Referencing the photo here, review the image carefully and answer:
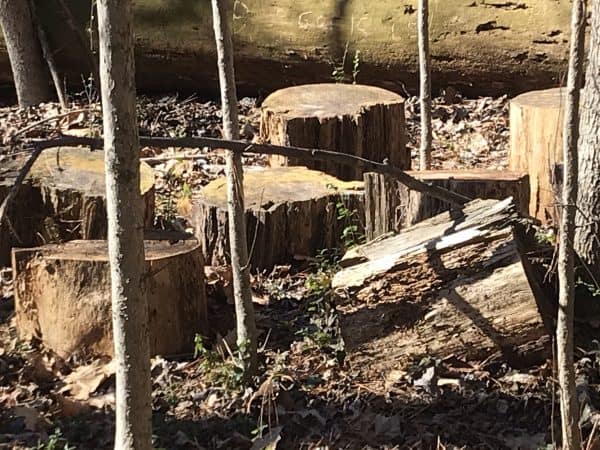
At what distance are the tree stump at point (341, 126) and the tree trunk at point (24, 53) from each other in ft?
11.1

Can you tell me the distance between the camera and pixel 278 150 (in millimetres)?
3838

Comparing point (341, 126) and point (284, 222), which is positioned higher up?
point (341, 126)

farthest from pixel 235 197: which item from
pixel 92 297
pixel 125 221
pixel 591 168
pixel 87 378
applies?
pixel 591 168

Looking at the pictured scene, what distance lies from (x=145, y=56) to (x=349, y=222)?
168 inches

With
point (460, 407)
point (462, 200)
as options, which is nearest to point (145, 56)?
point (462, 200)

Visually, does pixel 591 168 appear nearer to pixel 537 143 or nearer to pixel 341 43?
pixel 537 143

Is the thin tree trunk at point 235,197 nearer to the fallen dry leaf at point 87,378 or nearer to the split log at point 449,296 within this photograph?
the split log at point 449,296

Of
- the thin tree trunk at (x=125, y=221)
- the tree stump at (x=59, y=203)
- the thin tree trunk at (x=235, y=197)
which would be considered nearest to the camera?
the thin tree trunk at (x=125, y=221)

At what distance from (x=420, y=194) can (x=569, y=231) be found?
1539mm

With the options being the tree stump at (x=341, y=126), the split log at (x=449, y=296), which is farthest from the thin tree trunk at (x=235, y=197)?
the tree stump at (x=341, y=126)

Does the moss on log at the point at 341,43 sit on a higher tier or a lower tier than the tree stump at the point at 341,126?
higher

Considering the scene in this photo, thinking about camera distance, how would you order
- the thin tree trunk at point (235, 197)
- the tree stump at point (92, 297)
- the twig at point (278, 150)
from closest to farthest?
the twig at point (278, 150) < the thin tree trunk at point (235, 197) < the tree stump at point (92, 297)

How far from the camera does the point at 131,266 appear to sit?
2725 millimetres

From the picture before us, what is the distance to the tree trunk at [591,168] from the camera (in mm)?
3941
